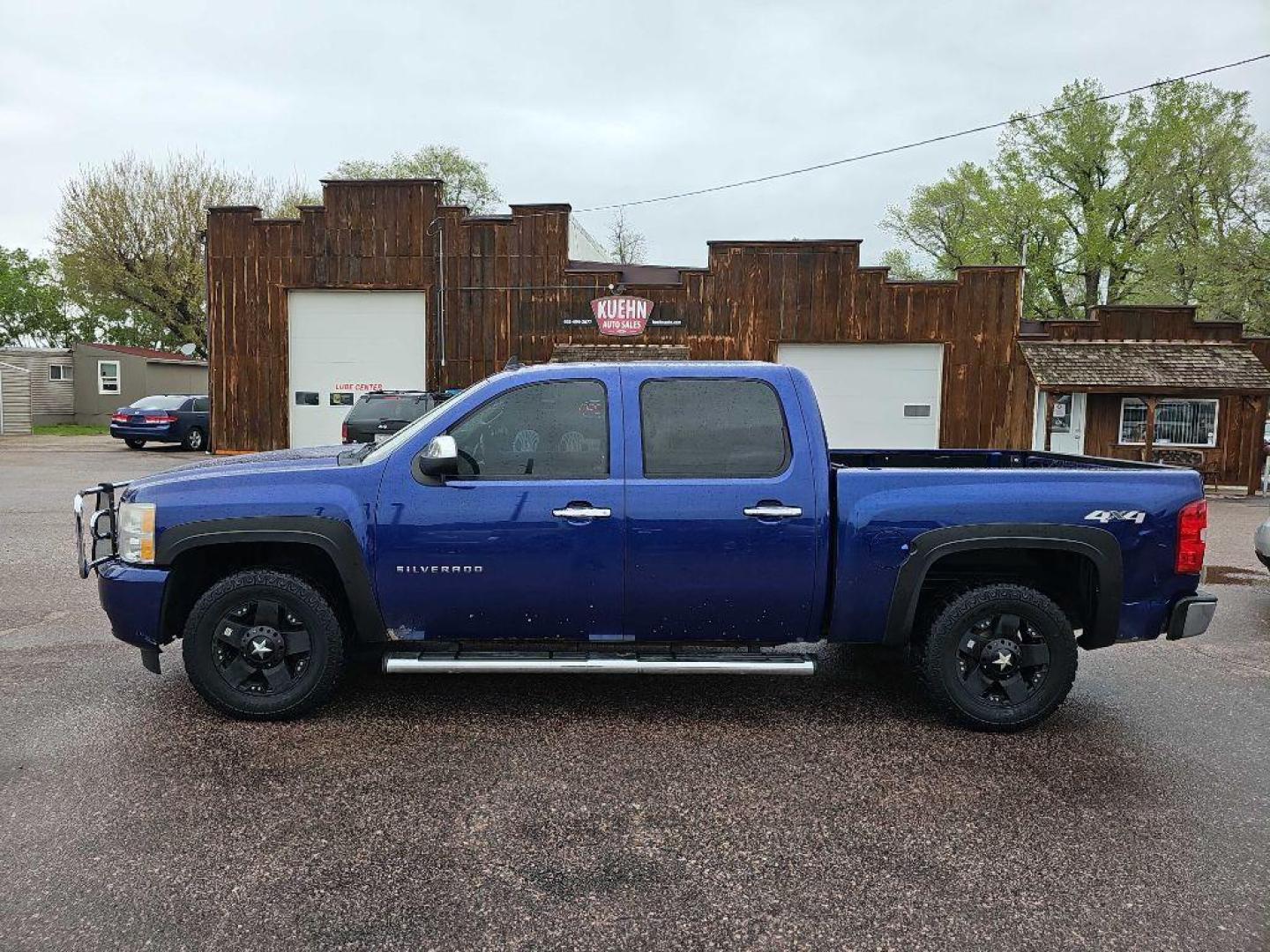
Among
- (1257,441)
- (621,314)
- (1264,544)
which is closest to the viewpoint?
(1264,544)

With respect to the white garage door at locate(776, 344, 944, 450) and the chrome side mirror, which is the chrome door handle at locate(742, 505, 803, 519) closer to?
the chrome side mirror

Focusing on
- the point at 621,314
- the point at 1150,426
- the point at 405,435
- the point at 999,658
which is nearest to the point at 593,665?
the point at 405,435

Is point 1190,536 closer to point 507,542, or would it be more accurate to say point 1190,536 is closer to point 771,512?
point 771,512

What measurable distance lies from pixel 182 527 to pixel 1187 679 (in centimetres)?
582

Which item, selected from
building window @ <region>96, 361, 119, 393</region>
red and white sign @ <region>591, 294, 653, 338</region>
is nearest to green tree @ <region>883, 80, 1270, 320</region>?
red and white sign @ <region>591, 294, 653, 338</region>

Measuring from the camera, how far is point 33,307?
52562mm

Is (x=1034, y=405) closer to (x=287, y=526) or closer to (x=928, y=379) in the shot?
(x=928, y=379)

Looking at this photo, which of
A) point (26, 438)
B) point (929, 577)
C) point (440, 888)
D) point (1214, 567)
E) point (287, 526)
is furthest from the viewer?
point (26, 438)

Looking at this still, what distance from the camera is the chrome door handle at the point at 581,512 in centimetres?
419

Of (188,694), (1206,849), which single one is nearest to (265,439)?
(188,694)

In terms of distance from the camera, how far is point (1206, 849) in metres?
3.20

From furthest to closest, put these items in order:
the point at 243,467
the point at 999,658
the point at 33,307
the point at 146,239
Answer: the point at 33,307 → the point at 146,239 → the point at 243,467 → the point at 999,658

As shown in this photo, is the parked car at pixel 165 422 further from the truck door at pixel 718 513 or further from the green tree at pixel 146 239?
the truck door at pixel 718 513

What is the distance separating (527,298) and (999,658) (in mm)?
17875
